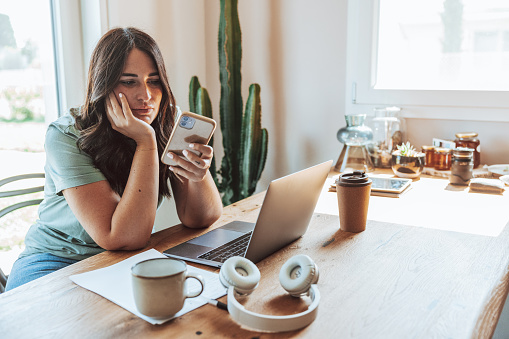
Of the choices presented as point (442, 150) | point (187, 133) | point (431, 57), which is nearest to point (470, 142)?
point (442, 150)

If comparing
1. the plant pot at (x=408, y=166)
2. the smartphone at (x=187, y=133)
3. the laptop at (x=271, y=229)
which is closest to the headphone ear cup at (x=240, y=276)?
the laptop at (x=271, y=229)

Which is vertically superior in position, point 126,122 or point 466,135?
point 126,122

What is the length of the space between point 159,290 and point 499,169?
161 cm

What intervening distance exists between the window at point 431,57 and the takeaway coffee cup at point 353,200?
1082 mm

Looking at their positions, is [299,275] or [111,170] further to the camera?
[111,170]

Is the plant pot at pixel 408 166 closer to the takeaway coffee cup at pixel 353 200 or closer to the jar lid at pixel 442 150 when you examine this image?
the jar lid at pixel 442 150

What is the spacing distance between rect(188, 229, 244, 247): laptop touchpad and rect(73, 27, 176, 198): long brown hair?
12.3 inches

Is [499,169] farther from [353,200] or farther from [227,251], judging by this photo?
[227,251]

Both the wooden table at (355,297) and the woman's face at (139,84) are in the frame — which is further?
the woman's face at (139,84)

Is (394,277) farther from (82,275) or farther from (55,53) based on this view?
(55,53)

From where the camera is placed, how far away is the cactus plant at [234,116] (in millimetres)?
2377

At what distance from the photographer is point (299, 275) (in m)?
0.90

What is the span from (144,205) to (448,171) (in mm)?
1274

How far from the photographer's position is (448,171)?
6.45 feet
